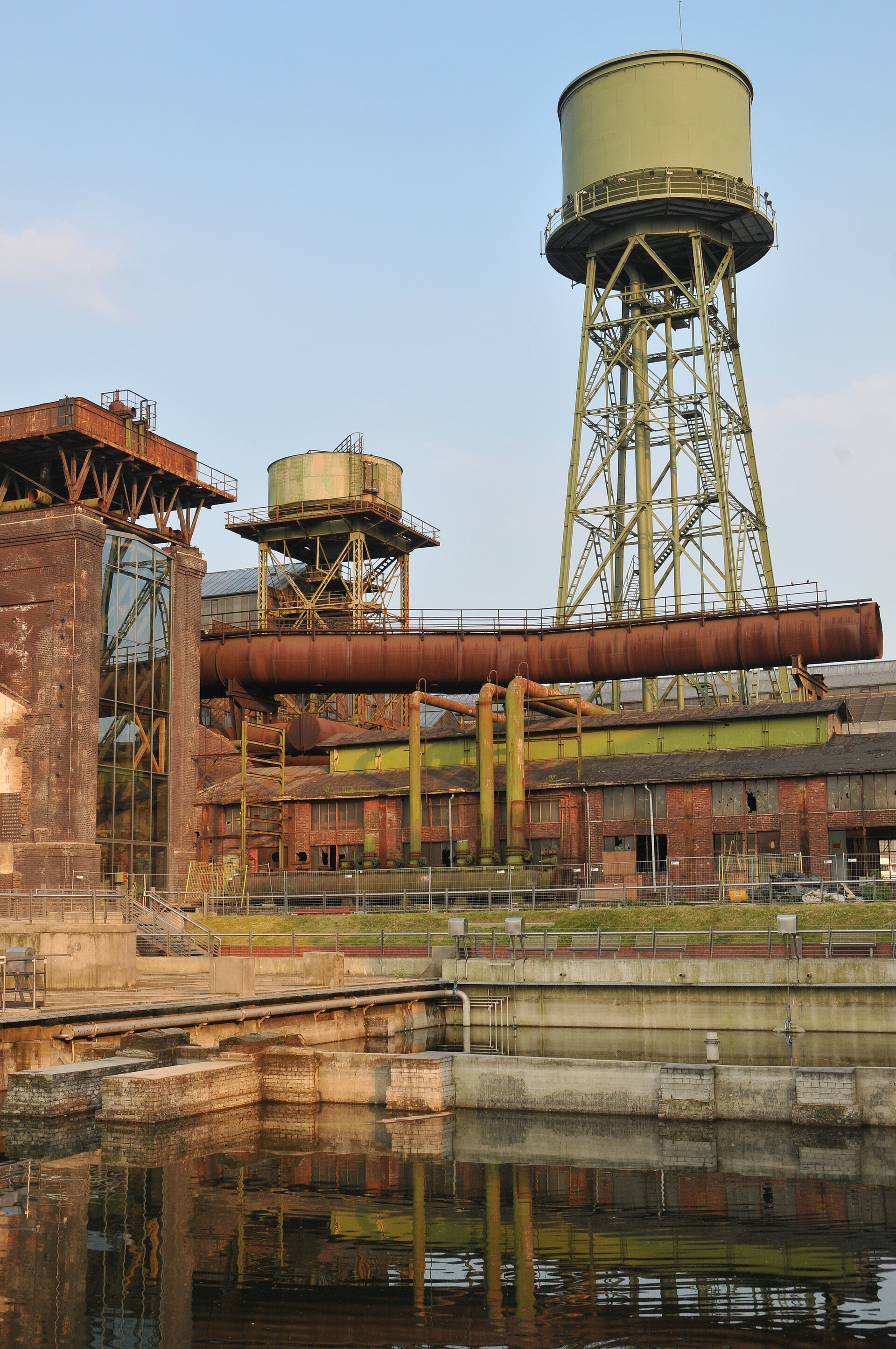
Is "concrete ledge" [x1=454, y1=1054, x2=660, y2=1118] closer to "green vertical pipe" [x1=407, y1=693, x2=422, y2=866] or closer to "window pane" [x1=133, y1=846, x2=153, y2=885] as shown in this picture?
"green vertical pipe" [x1=407, y1=693, x2=422, y2=866]

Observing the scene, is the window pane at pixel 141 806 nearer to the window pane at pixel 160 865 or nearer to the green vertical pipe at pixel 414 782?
the window pane at pixel 160 865

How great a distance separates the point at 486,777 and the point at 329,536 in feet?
99.5

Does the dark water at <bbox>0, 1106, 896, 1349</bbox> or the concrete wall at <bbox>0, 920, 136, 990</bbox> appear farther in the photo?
the concrete wall at <bbox>0, 920, 136, 990</bbox>

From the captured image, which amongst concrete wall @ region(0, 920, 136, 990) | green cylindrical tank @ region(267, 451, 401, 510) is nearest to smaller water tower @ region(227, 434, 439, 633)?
green cylindrical tank @ region(267, 451, 401, 510)

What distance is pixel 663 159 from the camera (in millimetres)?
58375

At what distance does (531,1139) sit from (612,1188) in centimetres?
306

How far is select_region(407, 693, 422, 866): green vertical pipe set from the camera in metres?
48.4

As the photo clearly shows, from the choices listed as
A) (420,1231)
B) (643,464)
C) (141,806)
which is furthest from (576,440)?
(420,1231)

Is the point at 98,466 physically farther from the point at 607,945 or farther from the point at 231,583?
the point at 231,583

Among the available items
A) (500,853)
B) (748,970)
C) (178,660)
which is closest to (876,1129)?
(748,970)

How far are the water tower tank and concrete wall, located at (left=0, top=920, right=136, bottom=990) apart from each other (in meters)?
41.9

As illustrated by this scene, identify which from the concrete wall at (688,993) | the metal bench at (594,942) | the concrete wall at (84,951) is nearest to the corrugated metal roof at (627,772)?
the metal bench at (594,942)

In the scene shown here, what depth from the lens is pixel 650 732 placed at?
50156mm

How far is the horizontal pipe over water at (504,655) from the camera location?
164 feet
